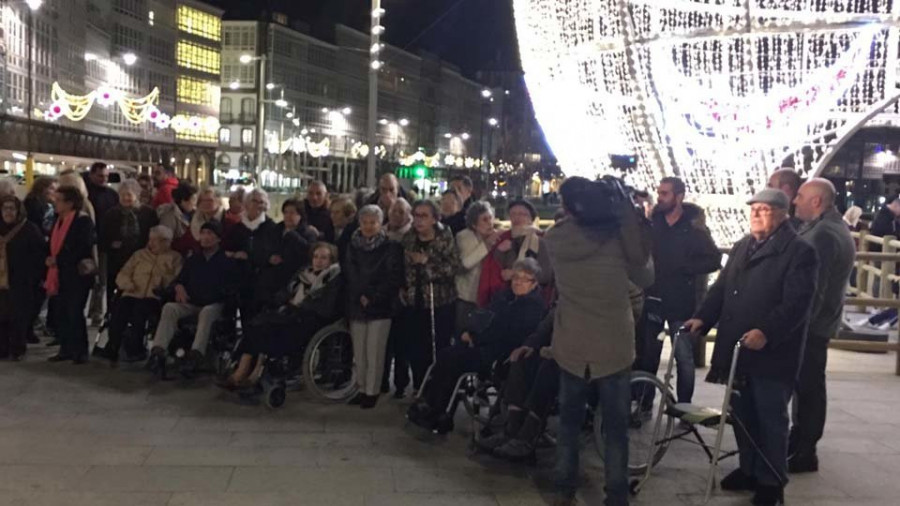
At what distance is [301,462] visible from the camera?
20.7ft

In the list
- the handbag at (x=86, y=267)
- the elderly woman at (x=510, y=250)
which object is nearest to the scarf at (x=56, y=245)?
the handbag at (x=86, y=267)

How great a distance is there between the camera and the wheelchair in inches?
305

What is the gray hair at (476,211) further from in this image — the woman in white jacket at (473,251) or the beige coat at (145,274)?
the beige coat at (145,274)

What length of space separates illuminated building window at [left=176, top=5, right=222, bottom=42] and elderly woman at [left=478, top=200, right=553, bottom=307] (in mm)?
82706

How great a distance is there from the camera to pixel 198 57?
292ft

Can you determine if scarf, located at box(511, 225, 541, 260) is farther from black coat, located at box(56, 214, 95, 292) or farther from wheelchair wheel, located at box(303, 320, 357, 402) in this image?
black coat, located at box(56, 214, 95, 292)

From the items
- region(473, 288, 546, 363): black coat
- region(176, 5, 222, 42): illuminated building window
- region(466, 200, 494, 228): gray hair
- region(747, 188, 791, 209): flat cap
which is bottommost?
region(473, 288, 546, 363): black coat

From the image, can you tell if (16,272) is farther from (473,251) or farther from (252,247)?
A: (473,251)

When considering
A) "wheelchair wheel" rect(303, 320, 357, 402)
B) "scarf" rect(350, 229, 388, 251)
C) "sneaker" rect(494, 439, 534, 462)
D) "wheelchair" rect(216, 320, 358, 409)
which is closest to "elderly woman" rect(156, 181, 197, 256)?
"wheelchair" rect(216, 320, 358, 409)

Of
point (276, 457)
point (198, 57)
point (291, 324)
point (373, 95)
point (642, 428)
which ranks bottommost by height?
point (276, 457)

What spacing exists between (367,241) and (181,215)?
314 cm

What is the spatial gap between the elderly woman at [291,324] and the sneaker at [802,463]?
142 inches

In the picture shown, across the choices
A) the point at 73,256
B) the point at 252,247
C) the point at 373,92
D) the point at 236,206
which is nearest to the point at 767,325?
the point at 252,247

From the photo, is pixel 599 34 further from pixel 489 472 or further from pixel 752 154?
pixel 489 472
